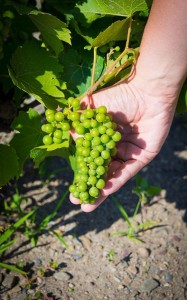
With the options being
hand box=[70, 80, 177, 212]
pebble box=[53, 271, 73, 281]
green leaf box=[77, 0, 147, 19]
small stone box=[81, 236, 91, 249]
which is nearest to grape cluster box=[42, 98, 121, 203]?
hand box=[70, 80, 177, 212]

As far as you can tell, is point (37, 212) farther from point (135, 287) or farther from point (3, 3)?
point (3, 3)

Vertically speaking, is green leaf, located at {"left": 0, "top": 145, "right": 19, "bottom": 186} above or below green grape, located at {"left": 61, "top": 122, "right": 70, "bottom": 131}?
below

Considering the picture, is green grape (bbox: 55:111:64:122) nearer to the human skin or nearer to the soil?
the human skin

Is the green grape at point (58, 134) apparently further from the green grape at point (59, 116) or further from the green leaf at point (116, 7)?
the green leaf at point (116, 7)

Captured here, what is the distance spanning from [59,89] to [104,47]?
0.29 m

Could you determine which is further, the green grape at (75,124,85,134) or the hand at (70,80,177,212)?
the hand at (70,80,177,212)

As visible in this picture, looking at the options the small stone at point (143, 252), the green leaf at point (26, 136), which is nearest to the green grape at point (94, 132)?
the green leaf at point (26, 136)

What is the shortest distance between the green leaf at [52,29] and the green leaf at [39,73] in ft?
0.22

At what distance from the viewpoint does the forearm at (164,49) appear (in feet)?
5.38

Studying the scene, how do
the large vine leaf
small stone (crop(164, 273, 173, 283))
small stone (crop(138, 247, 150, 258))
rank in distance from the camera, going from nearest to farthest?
the large vine leaf, small stone (crop(164, 273, 173, 283)), small stone (crop(138, 247, 150, 258))

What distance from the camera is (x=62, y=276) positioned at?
7.89 ft

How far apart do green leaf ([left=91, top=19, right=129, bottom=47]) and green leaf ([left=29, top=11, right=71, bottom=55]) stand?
13cm

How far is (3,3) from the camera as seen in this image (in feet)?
6.17

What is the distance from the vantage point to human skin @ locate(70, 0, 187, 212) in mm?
1671
